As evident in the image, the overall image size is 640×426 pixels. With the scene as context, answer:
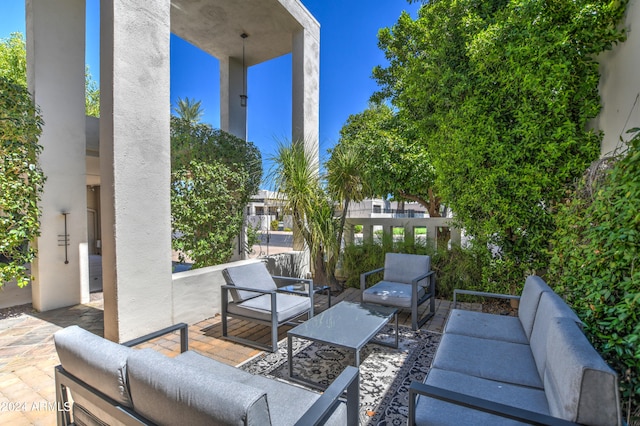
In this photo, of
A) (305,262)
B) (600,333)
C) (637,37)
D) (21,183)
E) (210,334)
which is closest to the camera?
(600,333)

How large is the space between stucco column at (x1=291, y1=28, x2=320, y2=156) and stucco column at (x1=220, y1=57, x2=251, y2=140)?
1804 mm

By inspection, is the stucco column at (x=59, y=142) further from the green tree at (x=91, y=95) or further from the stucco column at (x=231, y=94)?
the green tree at (x=91, y=95)

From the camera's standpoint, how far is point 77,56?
492 cm

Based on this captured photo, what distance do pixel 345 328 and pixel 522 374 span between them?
4.79 feet

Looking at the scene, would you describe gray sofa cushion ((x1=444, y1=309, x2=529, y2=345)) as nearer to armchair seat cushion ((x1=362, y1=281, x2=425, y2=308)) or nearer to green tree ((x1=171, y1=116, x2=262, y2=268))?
armchair seat cushion ((x1=362, y1=281, x2=425, y2=308))

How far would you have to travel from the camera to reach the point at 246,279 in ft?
13.1

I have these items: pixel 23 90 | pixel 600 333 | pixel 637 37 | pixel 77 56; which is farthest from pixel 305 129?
→ pixel 600 333

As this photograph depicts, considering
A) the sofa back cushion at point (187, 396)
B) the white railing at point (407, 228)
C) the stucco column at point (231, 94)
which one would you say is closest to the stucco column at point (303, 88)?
the white railing at point (407, 228)

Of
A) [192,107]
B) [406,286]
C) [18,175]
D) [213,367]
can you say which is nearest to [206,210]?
[18,175]

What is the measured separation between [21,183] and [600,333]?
6414 millimetres

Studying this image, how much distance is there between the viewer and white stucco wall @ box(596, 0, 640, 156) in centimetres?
269

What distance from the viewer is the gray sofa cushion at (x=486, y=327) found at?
8.93ft

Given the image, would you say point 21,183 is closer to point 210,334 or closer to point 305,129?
point 210,334

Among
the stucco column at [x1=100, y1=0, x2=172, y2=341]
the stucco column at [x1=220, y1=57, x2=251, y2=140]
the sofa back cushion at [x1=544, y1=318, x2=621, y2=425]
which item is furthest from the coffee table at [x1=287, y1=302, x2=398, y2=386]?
the stucco column at [x1=220, y1=57, x2=251, y2=140]
